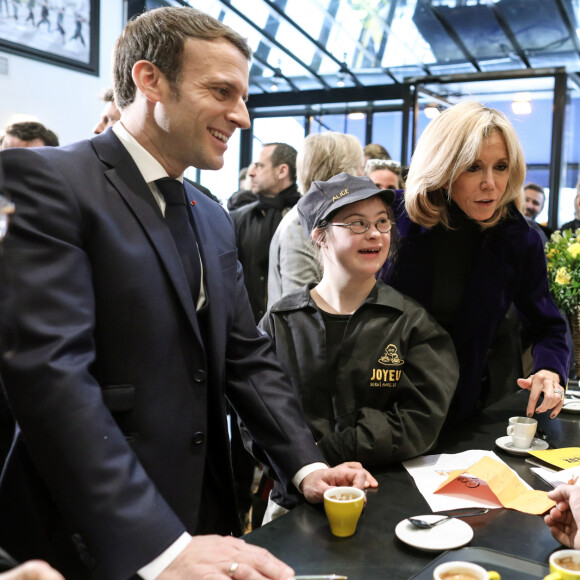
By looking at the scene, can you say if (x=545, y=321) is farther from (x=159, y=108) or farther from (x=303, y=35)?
(x=303, y=35)

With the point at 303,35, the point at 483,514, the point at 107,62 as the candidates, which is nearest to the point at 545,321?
the point at 483,514

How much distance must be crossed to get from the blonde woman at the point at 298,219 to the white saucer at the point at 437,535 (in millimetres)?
1693

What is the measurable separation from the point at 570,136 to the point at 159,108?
420 inches

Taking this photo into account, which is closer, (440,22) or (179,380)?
(179,380)

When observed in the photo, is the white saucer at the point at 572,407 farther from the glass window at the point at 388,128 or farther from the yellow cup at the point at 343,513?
the glass window at the point at 388,128

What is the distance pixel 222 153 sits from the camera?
4.65ft

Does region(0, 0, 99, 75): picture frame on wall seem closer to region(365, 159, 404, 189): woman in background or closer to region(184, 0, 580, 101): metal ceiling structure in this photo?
region(184, 0, 580, 101): metal ceiling structure

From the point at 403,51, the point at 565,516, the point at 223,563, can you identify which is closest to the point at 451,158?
the point at 565,516

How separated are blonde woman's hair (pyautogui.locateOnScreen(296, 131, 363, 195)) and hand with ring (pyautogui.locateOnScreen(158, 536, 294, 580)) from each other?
229cm

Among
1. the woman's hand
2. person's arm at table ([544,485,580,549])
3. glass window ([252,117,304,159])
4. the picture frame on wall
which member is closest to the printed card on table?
person's arm at table ([544,485,580,549])

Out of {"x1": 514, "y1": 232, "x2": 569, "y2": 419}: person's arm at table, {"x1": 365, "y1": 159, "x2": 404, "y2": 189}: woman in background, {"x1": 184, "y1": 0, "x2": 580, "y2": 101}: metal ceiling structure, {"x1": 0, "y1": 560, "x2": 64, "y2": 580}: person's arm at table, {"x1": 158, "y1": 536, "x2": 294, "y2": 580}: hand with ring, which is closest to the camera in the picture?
{"x1": 0, "y1": 560, "x2": 64, "y2": 580}: person's arm at table

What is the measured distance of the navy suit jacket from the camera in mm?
1057

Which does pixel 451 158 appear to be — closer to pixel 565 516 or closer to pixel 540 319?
pixel 540 319

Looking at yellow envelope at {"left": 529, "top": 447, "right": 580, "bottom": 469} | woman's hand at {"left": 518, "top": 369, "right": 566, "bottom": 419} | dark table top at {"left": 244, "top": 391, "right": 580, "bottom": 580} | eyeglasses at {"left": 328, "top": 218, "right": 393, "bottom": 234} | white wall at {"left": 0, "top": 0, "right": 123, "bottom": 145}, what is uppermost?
white wall at {"left": 0, "top": 0, "right": 123, "bottom": 145}
